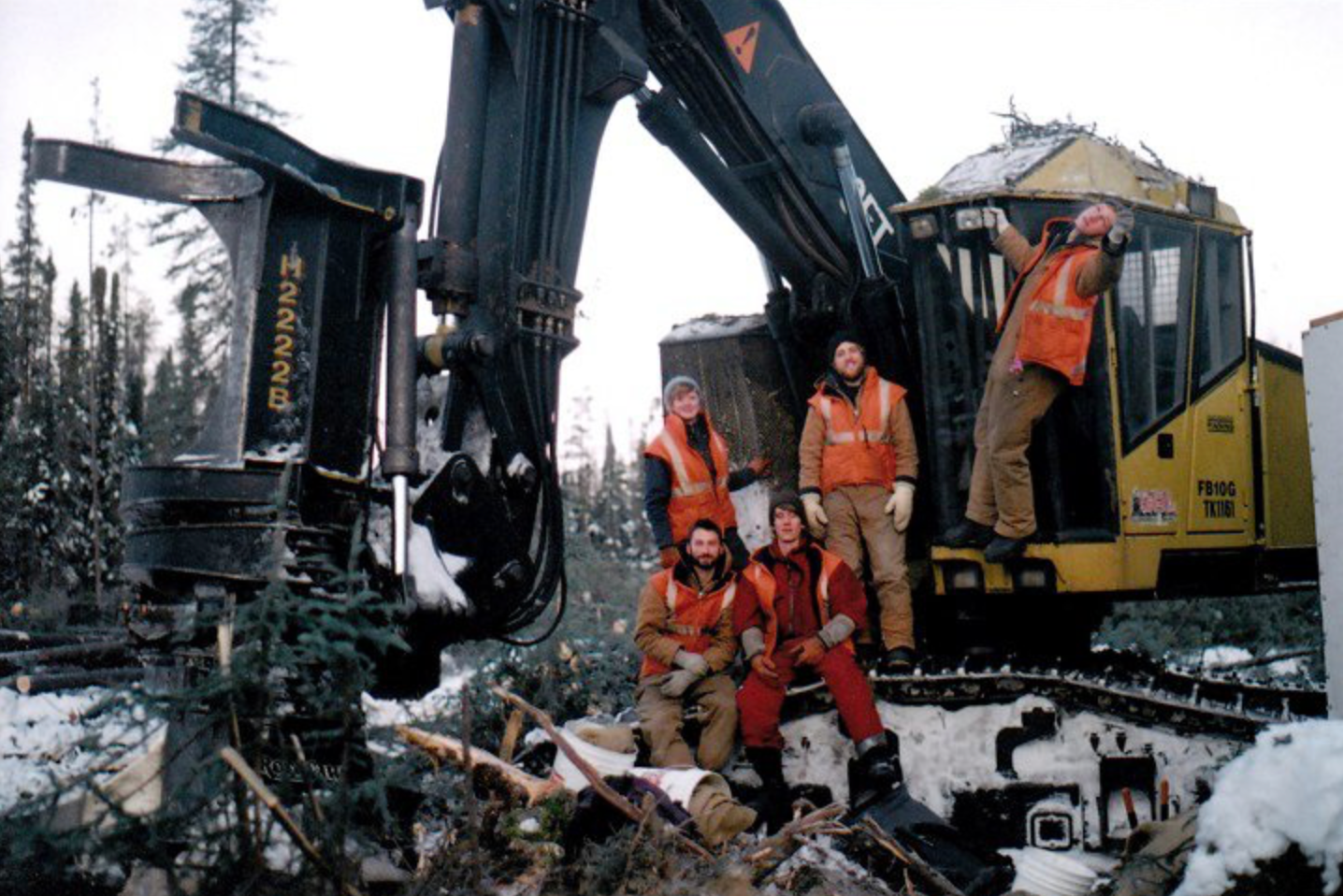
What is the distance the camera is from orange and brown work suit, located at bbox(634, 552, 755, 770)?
553 centimetres

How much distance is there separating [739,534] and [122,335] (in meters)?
31.4

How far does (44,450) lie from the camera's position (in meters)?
18.5

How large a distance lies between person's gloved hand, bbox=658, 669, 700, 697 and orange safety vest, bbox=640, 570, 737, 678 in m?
0.21

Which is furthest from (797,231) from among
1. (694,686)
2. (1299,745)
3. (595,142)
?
(1299,745)

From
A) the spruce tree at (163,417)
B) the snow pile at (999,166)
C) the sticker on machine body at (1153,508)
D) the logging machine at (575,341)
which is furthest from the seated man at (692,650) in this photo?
the spruce tree at (163,417)

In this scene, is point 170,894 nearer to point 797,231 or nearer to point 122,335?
point 797,231

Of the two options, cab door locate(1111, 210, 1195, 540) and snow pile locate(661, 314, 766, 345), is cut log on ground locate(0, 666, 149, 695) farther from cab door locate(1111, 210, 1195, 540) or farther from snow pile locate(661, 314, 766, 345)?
cab door locate(1111, 210, 1195, 540)

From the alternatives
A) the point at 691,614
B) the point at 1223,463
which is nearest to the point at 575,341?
the point at 691,614

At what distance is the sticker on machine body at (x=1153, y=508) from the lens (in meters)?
5.79

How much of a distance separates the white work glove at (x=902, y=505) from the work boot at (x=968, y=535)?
19 centimetres

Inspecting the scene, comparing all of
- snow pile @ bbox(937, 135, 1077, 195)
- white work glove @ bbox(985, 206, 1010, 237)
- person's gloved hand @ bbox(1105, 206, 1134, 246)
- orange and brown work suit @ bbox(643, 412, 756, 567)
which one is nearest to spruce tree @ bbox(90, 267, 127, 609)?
orange and brown work suit @ bbox(643, 412, 756, 567)

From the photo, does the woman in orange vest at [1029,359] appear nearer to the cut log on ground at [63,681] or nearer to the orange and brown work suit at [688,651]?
the orange and brown work suit at [688,651]

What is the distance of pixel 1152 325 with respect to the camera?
6.04m

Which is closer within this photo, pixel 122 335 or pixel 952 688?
pixel 952 688
